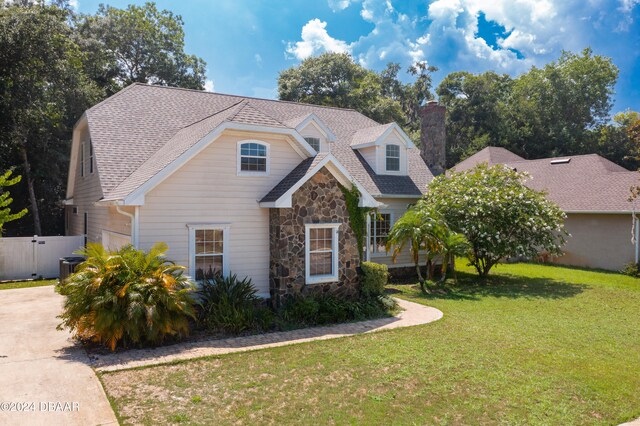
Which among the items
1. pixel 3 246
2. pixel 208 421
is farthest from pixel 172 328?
pixel 3 246

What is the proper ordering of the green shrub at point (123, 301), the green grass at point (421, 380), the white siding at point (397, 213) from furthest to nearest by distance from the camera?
the white siding at point (397, 213) → the green shrub at point (123, 301) → the green grass at point (421, 380)

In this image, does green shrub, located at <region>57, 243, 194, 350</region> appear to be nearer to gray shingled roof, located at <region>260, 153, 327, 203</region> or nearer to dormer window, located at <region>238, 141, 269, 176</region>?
gray shingled roof, located at <region>260, 153, 327, 203</region>

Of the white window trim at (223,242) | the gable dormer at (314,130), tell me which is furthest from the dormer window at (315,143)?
the white window trim at (223,242)

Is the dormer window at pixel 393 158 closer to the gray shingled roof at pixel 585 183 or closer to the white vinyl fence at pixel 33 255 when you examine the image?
the gray shingled roof at pixel 585 183

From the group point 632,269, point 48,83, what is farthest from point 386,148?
point 48,83

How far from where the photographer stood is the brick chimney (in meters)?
20.4

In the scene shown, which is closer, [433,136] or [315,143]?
[315,143]

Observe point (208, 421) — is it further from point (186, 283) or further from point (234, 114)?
point (234, 114)

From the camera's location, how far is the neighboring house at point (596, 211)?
20562 millimetres

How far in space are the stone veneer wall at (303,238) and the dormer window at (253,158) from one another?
1.24 meters

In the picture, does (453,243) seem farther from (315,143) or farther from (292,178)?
(292,178)

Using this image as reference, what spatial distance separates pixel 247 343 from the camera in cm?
934

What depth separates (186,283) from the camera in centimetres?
946

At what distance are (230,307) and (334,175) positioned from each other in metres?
4.64
